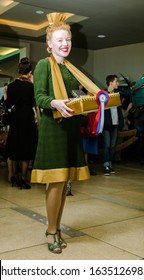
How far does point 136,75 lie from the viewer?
28.6ft

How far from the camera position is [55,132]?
198 centimetres

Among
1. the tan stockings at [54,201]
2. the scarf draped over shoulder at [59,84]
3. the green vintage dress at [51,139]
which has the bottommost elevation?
the tan stockings at [54,201]

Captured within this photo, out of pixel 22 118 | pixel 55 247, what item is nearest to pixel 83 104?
pixel 55 247

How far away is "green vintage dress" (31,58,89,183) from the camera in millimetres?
1952

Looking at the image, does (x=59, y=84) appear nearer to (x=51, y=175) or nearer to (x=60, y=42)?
(x=60, y=42)

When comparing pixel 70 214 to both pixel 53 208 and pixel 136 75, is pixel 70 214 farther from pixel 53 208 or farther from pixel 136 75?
pixel 136 75

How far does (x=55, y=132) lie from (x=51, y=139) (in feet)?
0.15

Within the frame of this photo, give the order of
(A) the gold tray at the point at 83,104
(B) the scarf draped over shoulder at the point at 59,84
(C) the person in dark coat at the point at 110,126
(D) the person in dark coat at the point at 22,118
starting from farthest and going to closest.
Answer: (C) the person in dark coat at the point at 110,126, (D) the person in dark coat at the point at 22,118, (B) the scarf draped over shoulder at the point at 59,84, (A) the gold tray at the point at 83,104

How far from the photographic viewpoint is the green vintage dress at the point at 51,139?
1.95 meters

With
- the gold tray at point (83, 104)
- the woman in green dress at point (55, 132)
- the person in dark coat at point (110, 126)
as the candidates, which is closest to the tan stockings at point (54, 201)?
the woman in green dress at point (55, 132)

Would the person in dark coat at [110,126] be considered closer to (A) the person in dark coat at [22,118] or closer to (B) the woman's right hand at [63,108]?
(A) the person in dark coat at [22,118]

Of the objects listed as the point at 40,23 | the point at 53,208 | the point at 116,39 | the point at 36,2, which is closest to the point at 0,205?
the point at 53,208

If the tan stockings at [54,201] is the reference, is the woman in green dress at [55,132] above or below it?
above

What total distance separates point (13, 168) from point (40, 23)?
4557 millimetres
